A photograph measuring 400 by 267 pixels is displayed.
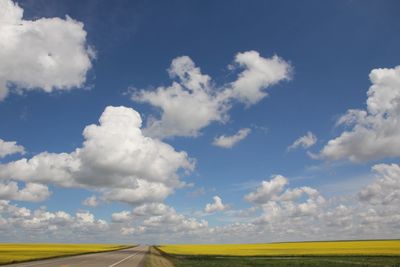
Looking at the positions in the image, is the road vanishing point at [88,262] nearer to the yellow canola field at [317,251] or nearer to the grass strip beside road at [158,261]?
the grass strip beside road at [158,261]

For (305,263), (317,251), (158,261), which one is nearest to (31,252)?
(158,261)

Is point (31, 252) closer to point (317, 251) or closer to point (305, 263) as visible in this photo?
point (317, 251)

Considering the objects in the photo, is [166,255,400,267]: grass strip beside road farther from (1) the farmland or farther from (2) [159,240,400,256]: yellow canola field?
(2) [159,240,400,256]: yellow canola field

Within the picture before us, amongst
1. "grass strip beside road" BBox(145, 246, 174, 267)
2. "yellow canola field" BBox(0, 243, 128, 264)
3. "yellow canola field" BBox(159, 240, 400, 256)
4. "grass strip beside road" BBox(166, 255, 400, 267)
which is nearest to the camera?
"grass strip beside road" BBox(166, 255, 400, 267)

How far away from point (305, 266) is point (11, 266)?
27.2 m

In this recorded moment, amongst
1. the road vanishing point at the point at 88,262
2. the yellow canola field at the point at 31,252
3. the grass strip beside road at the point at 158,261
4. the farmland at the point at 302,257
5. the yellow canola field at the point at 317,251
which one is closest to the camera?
the road vanishing point at the point at 88,262

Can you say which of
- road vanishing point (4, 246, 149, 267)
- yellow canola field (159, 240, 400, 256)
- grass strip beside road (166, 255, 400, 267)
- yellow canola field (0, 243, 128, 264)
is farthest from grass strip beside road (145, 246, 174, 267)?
yellow canola field (159, 240, 400, 256)

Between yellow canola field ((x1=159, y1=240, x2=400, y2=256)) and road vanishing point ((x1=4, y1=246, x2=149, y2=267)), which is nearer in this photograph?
road vanishing point ((x1=4, y1=246, x2=149, y2=267))

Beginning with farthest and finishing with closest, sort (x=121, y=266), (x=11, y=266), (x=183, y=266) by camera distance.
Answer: (x=183, y=266) < (x=121, y=266) < (x=11, y=266)

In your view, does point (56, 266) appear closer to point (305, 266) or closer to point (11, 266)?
point (11, 266)

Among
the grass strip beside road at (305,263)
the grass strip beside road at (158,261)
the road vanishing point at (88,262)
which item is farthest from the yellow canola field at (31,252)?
the grass strip beside road at (305,263)

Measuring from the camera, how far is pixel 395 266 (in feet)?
127

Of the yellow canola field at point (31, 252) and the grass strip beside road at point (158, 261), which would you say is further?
the yellow canola field at point (31, 252)

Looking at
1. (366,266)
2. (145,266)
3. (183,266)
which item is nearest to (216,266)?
(183,266)
